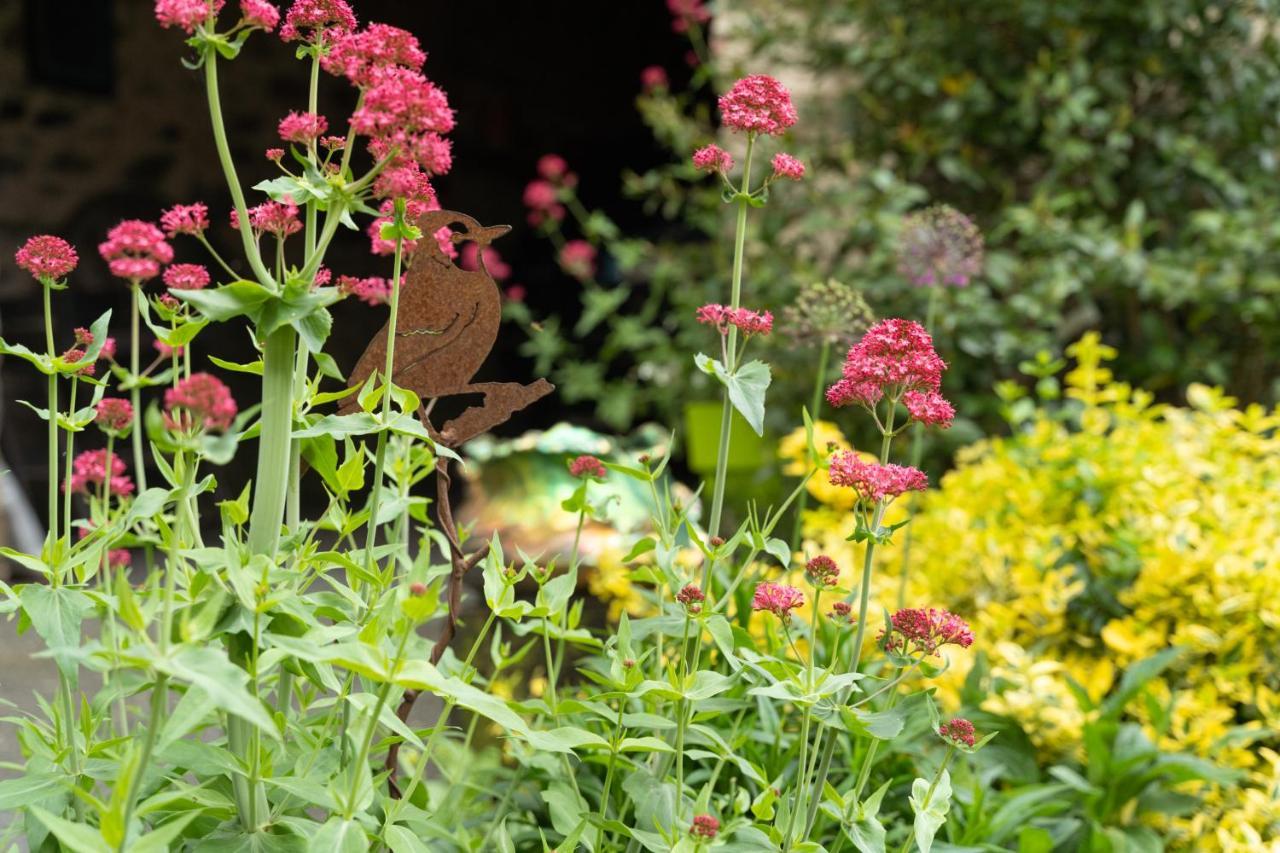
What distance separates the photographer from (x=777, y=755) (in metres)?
1.48

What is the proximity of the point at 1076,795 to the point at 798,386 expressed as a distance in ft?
7.16

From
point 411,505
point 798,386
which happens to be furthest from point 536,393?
point 798,386

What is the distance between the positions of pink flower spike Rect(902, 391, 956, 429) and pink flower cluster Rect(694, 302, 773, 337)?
144 millimetres

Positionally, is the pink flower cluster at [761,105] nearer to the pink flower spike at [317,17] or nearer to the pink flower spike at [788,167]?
the pink flower spike at [788,167]

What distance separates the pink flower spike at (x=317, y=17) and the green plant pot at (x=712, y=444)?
2.85 m

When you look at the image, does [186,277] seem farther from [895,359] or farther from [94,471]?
[895,359]

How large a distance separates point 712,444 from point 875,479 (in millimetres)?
2810

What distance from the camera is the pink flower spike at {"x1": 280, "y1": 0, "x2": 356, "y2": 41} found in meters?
0.93

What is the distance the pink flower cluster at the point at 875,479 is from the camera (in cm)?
101

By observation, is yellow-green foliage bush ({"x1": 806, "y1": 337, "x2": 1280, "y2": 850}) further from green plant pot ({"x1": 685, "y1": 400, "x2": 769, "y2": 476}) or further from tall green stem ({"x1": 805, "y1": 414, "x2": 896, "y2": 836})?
green plant pot ({"x1": 685, "y1": 400, "x2": 769, "y2": 476})

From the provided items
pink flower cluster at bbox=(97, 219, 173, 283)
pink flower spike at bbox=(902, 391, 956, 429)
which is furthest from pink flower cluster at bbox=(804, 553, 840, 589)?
pink flower cluster at bbox=(97, 219, 173, 283)

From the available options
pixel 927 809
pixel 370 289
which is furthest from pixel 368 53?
pixel 927 809

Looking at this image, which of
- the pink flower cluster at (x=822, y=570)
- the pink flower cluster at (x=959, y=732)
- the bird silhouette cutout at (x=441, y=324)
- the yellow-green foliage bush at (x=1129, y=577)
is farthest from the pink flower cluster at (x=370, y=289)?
the yellow-green foliage bush at (x=1129, y=577)

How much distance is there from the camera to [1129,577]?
7.07 feet
